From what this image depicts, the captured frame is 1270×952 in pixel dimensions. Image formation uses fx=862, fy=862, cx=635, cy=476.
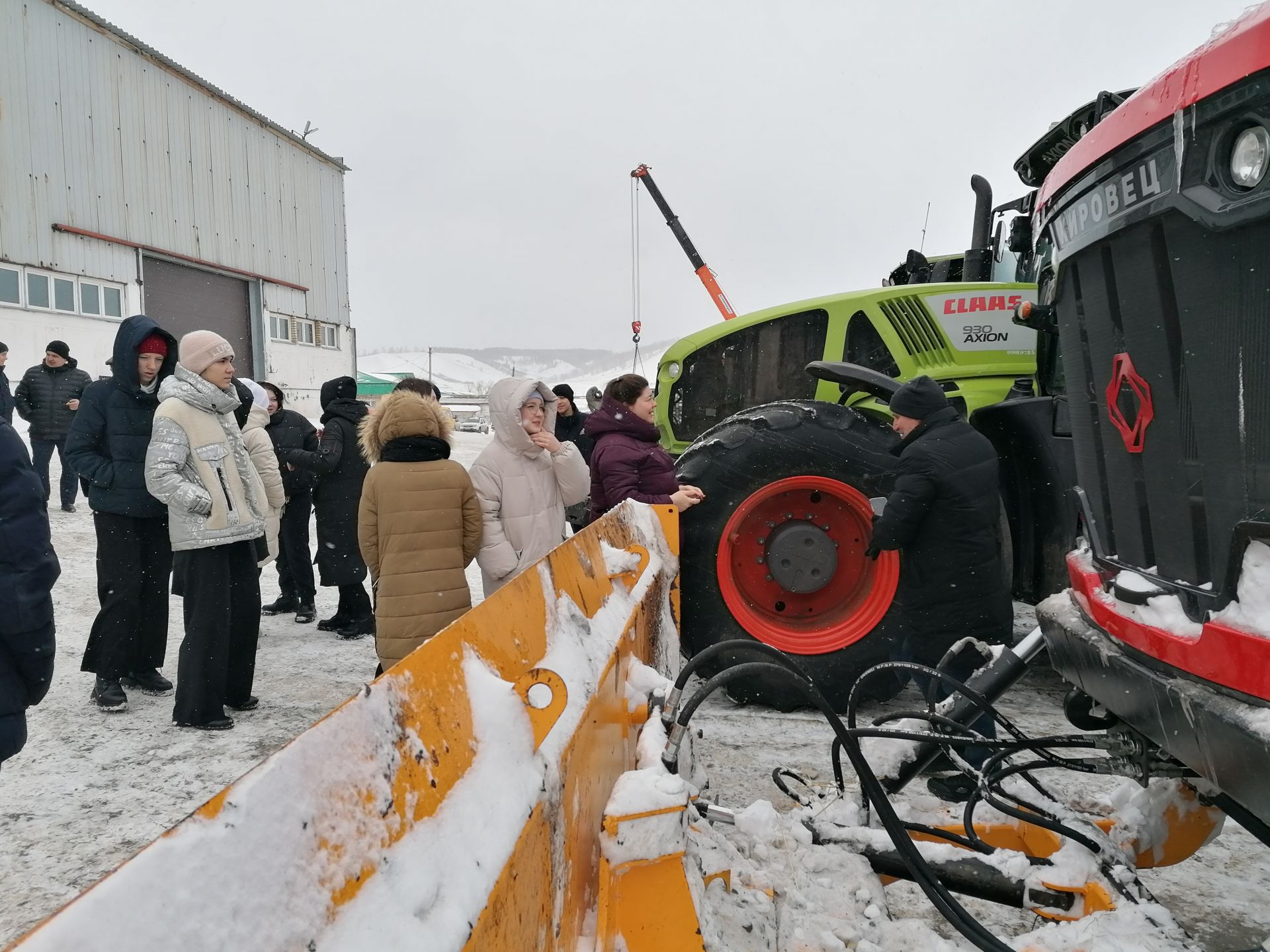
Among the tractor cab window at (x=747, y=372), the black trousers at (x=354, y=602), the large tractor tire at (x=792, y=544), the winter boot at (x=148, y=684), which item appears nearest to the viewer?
the large tractor tire at (x=792, y=544)

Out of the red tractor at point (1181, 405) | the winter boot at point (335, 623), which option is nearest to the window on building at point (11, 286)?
the winter boot at point (335, 623)

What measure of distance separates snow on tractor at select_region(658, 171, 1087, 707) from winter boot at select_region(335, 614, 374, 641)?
2386 millimetres

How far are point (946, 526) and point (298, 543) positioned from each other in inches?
166

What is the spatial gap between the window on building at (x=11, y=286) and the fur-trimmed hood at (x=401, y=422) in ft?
39.6

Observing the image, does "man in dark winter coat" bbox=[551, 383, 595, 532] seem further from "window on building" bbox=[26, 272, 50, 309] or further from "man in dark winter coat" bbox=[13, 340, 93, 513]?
"window on building" bbox=[26, 272, 50, 309]

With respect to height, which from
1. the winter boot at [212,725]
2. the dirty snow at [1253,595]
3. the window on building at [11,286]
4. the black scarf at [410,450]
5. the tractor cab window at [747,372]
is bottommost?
the winter boot at [212,725]

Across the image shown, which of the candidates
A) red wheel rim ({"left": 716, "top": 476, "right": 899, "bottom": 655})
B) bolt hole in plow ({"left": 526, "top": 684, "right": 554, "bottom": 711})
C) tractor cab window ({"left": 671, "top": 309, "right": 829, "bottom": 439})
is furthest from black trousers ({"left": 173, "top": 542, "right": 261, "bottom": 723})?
bolt hole in plow ({"left": 526, "top": 684, "right": 554, "bottom": 711})

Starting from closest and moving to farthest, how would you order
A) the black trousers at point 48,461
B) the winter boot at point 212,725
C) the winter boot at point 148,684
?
the winter boot at point 212,725
the winter boot at point 148,684
the black trousers at point 48,461

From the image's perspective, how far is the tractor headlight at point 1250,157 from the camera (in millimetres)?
1365

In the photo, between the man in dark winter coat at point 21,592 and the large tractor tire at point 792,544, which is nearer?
the man in dark winter coat at point 21,592

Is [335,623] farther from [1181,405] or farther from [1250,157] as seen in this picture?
[1250,157]

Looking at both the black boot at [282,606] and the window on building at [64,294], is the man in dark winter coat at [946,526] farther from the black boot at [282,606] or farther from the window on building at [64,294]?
the window on building at [64,294]

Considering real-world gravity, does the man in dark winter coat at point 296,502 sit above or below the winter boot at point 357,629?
above

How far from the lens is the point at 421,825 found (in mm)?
1011
